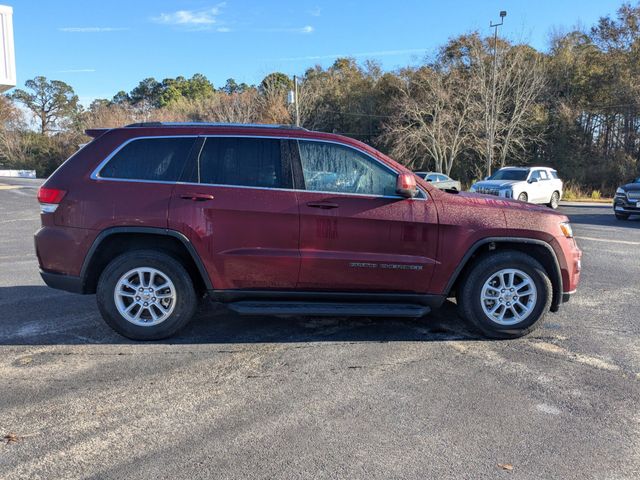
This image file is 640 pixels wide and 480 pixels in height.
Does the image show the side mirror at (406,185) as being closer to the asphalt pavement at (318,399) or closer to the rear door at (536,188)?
the asphalt pavement at (318,399)

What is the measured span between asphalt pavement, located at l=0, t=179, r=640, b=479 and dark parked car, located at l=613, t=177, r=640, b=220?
39.6 feet

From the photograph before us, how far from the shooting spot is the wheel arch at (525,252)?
4695mm

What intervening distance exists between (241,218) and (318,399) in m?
1.76

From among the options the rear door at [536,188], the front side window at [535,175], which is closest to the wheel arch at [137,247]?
the rear door at [536,188]

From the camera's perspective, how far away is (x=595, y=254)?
31.4 feet

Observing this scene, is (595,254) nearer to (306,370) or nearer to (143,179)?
(306,370)

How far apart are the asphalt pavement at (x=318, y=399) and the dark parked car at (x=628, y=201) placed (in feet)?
39.6

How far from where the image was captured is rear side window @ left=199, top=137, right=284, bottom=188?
4645mm

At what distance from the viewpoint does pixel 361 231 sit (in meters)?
4.59

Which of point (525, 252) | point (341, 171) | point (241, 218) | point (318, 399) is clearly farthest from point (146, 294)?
point (525, 252)

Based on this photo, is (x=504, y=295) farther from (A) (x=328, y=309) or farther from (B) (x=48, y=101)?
Result: (B) (x=48, y=101)

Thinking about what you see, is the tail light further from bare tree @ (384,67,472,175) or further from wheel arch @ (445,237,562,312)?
bare tree @ (384,67,472,175)

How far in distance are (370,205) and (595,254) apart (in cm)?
689

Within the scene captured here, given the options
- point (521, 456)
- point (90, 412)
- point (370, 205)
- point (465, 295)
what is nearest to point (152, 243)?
point (90, 412)
